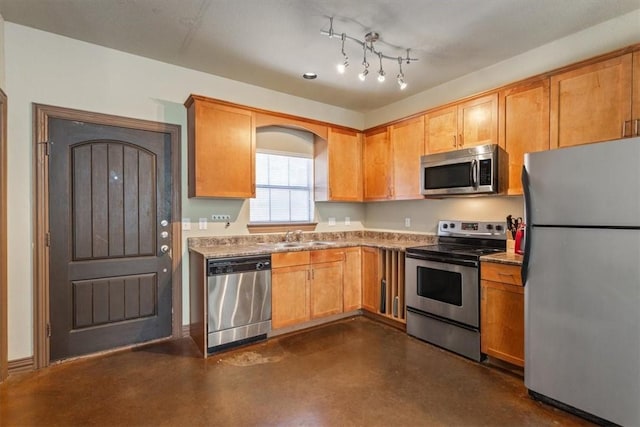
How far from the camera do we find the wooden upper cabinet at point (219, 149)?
3.12 m

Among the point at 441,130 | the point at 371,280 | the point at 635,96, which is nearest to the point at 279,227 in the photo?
the point at 371,280

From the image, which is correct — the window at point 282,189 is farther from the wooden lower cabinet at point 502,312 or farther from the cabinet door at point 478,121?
the wooden lower cabinet at point 502,312

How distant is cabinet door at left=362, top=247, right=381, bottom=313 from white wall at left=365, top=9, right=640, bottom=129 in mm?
1932

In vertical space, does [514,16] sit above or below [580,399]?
above

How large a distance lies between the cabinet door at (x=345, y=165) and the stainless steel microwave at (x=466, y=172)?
1.05m

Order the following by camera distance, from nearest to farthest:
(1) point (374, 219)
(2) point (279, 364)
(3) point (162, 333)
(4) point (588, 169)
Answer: (4) point (588, 169) → (2) point (279, 364) → (3) point (162, 333) → (1) point (374, 219)

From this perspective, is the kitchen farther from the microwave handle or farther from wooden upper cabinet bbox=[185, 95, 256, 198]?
the microwave handle

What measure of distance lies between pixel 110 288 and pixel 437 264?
309 cm

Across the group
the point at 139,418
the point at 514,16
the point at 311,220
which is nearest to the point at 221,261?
the point at 139,418

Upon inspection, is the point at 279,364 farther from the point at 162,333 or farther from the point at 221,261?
the point at 162,333

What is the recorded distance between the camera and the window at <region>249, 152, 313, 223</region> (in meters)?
3.93

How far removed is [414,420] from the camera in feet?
6.55

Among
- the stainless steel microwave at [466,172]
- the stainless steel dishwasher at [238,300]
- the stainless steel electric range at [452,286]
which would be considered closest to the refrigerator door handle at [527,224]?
the stainless steel electric range at [452,286]

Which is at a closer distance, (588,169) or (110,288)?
(588,169)
